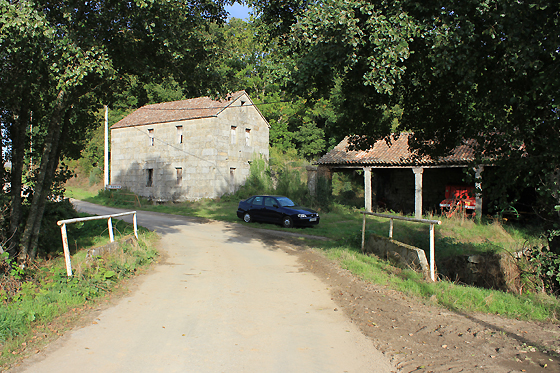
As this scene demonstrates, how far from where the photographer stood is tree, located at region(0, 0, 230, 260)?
704 cm

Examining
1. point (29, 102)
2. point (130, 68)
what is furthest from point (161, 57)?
point (29, 102)

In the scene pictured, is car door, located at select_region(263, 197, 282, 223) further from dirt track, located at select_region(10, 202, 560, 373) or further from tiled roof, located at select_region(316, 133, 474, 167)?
dirt track, located at select_region(10, 202, 560, 373)

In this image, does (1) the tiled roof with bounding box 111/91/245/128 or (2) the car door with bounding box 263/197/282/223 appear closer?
(2) the car door with bounding box 263/197/282/223

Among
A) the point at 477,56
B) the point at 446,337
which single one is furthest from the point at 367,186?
the point at 446,337

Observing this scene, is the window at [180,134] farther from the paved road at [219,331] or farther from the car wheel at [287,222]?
the paved road at [219,331]

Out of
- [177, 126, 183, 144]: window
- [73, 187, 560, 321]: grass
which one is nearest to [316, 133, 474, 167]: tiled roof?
[73, 187, 560, 321]: grass

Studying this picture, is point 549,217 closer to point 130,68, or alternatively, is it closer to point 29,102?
point 130,68

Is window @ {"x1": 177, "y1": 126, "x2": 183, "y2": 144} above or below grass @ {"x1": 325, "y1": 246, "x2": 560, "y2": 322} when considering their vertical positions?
above

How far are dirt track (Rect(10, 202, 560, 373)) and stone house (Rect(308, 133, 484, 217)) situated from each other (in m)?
14.4

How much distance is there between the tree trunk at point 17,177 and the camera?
7.97 m

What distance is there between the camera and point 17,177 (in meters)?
8.38

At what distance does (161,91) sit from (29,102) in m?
36.1

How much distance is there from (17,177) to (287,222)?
10.6 metres

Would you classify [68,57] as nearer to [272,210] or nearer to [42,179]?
[42,179]
